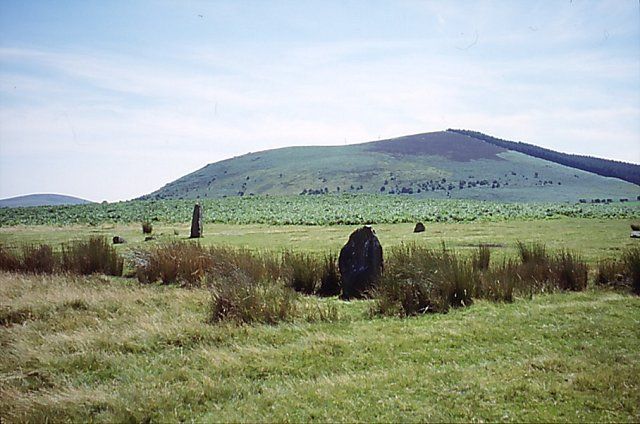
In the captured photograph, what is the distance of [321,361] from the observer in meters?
8.17

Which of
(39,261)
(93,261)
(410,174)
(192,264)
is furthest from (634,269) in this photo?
(410,174)

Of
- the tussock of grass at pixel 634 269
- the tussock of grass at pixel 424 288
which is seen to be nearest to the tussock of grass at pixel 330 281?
the tussock of grass at pixel 424 288

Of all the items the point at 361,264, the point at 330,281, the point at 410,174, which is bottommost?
the point at 330,281

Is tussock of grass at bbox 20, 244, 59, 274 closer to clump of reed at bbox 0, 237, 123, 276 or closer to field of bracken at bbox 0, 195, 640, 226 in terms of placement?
clump of reed at bbox 0, 237, 123, 276

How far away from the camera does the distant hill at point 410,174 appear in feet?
375

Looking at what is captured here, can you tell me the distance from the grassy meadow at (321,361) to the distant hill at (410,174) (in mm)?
97014

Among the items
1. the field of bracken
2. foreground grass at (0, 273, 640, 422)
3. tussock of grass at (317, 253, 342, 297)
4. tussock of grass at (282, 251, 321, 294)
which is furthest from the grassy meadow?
the field of bracken

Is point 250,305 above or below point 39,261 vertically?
below

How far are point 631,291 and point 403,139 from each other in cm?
16917

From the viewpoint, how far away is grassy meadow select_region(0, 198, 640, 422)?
6.44 metres

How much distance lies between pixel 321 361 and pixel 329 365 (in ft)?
0.72

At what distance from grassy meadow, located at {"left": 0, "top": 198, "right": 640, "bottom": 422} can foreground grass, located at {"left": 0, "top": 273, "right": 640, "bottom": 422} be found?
1.0 inches

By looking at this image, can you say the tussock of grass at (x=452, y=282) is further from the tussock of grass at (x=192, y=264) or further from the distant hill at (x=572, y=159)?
the distant hill at (x=572, y=159)

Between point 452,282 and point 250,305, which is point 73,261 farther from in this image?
point 452,282
